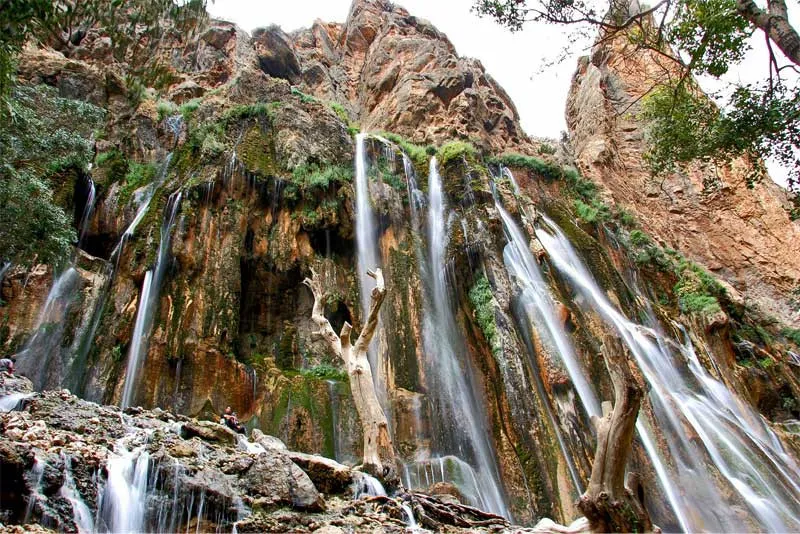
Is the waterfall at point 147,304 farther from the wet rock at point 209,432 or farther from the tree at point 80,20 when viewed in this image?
the tree at point 80,20

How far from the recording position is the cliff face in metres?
26.7

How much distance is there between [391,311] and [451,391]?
3.00 m

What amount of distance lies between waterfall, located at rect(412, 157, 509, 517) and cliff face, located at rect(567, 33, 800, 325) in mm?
14965

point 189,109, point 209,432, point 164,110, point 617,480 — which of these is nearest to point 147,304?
point 209,432

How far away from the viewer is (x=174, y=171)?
682 inches

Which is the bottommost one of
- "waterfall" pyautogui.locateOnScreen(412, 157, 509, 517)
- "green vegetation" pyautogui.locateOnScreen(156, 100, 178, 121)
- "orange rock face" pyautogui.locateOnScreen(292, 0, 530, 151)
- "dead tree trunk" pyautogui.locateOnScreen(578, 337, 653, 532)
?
"dead tree trunk" pyautogui.locateOnScreen(578, 337, 653, 532)

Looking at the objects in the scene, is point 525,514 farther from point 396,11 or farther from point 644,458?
point 396,11

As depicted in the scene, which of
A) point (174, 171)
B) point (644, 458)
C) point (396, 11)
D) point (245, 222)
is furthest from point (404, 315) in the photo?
point (396, 11)

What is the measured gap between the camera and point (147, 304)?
13.5m

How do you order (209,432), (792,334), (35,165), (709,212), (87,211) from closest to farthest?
(209,432)
(35,165)
(87,211)
(792,334)
(709,212)

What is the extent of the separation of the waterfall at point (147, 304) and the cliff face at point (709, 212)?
21210 millimetres

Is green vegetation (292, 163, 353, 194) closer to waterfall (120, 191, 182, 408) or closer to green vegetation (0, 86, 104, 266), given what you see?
Answer: waterfall (120, 191, 182, 408)

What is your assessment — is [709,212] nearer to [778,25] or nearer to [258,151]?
[258,151]

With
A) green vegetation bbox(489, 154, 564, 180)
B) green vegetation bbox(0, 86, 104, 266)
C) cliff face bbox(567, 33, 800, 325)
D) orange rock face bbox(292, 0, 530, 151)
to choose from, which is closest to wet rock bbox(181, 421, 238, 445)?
green vegetation bbox(0, 86, 104, 266)
